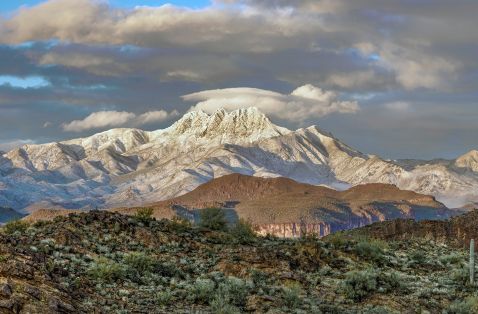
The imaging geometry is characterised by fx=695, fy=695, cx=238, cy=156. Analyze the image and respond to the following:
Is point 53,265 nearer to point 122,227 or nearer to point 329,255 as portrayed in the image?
point 122,227

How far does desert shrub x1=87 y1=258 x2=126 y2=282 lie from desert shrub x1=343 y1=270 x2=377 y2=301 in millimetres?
8617

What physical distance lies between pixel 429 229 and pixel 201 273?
30.6 meters

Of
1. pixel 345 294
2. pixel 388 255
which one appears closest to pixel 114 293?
pixel 345 294

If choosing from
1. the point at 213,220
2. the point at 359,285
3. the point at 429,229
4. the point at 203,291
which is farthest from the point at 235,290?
the point at 429,229

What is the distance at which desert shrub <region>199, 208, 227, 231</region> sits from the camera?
42.7m

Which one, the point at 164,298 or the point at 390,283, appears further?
the point at 390,283

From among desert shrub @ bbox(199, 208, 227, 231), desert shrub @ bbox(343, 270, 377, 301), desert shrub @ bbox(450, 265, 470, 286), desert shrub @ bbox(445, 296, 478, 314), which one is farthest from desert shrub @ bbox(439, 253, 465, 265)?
desert shrub @ bbox(199, 208, 227, 231)

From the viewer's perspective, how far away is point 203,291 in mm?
24469

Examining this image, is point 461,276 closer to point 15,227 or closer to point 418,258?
point 418,258

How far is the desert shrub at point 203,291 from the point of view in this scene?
24.3m

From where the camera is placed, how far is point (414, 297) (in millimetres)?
27422

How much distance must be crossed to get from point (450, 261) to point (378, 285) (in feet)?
29.9

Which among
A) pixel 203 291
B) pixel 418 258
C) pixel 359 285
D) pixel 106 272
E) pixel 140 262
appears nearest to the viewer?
pixel 203 291

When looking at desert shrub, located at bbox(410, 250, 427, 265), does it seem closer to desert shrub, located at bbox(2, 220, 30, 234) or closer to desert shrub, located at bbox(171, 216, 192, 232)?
desert shrub, located at bbox(171, 216, 192, 232)
